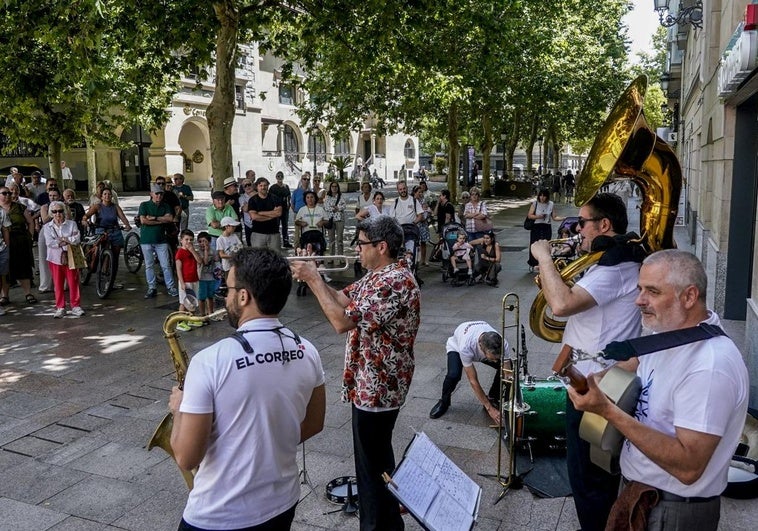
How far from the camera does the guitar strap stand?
7.45ft

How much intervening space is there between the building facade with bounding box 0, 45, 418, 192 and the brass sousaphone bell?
25.7m

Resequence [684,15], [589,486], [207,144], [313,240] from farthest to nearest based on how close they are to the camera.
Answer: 1. [207,144]
2. [313,240]
3. [684,15]
4. [589,486]

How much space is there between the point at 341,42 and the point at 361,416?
1065 cm

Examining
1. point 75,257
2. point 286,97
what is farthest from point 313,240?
point 286,97

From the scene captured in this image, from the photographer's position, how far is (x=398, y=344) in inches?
144

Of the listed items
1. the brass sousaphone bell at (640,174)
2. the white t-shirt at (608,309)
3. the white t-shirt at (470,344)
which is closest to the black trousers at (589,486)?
the white t-shirt at (608,309)

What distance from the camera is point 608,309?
11.2ft

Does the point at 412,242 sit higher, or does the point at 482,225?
the point at 482,225

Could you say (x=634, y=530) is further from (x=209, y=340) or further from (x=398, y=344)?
(x=209, y=340)

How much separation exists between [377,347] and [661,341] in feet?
5.41

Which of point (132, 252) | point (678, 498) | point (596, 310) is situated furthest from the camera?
point (132, 252)

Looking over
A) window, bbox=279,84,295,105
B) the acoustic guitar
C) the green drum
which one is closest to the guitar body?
the acoustic guitar

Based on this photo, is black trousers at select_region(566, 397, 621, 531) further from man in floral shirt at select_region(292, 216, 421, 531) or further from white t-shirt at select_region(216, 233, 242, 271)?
white t-shirt at select_region(216, 233, 242, 271)

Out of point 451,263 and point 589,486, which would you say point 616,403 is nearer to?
point 589,486
